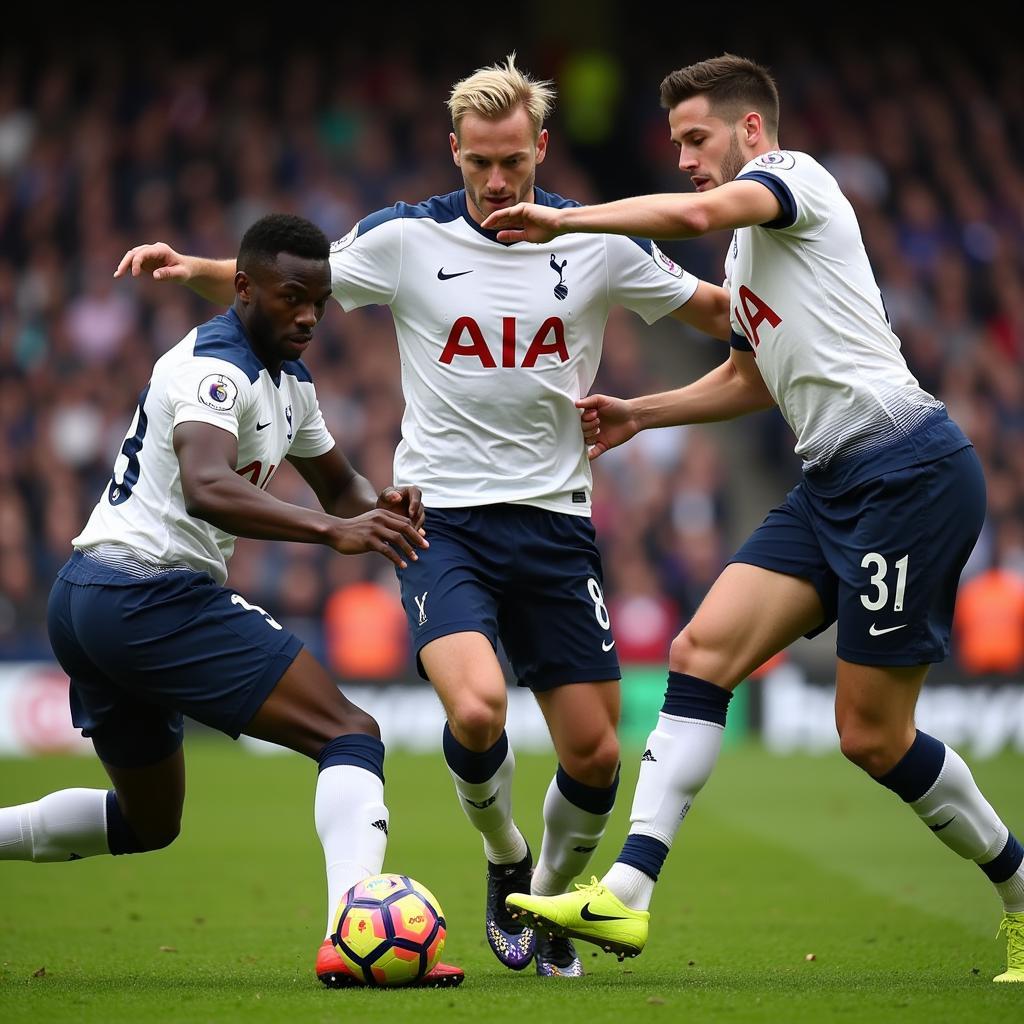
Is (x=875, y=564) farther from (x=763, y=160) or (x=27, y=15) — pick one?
(x=27, y=15)

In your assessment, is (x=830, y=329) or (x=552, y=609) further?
(x=552, y=609)

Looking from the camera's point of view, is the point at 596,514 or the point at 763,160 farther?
the point at 596,514

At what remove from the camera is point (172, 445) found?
5426 mm

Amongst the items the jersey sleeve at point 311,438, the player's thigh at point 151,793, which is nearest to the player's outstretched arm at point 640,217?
the jersey sleeve at point 311,438

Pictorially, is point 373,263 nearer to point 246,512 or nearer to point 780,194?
point 246,512

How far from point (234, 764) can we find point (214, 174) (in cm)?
879

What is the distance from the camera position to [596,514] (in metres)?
17.1

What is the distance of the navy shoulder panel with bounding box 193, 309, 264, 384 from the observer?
5496 mm

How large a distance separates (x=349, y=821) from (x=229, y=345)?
161cm

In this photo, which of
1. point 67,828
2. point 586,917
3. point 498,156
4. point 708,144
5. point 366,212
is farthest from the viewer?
point 366,212

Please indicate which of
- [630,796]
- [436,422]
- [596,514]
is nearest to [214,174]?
[596,514]

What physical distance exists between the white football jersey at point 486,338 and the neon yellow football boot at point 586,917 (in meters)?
1.43

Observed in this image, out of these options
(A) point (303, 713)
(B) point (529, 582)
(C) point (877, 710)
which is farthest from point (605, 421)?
(A) point (303, 713)

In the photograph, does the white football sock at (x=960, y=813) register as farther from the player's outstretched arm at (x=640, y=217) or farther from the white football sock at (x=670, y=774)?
the player's outstretched arm at (x=640, y=217)
